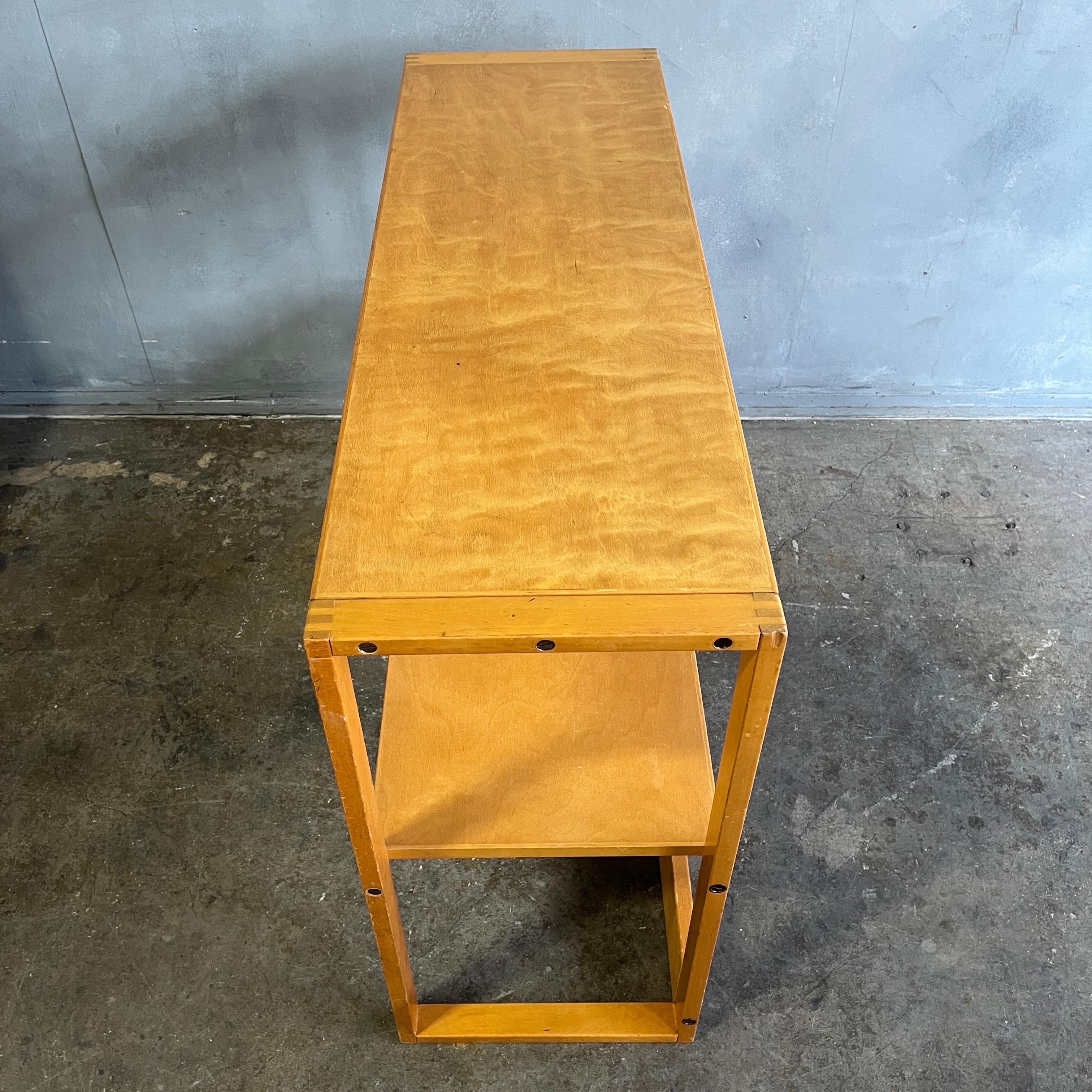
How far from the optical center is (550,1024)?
1520mm

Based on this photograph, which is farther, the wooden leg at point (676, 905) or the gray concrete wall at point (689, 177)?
the gray concrete wall at point (689, 177)

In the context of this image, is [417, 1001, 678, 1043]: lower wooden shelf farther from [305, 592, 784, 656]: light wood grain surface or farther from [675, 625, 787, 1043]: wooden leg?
[305, 592, 784, 656]: light wood grain surface

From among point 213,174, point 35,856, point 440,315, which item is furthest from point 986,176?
point 35,856

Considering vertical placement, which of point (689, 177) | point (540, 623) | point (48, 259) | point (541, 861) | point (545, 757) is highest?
point (540, 623)

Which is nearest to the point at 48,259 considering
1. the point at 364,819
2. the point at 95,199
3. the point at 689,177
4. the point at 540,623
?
the point at 95,199

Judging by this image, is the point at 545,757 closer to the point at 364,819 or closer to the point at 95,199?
the point at 364,819

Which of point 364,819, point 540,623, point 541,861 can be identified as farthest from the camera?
point 541,861

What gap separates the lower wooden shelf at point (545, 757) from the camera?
4.23 ft

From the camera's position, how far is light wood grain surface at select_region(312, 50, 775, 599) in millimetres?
992

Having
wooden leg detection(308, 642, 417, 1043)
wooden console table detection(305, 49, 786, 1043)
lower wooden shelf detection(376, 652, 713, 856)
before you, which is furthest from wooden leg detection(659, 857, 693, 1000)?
wooden leg detection(308, 642, 417, 1043)

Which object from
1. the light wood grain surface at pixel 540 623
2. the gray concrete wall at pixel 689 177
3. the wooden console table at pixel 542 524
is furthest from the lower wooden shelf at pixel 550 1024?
the gray concrete wall at pixel 689 177

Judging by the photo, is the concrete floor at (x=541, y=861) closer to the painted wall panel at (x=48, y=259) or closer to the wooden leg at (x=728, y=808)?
the wooden leg at (x=728, y=808)

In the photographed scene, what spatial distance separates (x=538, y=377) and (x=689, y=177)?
1323 mm

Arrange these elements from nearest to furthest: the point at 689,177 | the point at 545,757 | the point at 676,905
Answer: the point at 545,757 < the point at 676,905 < the point at 689,177
